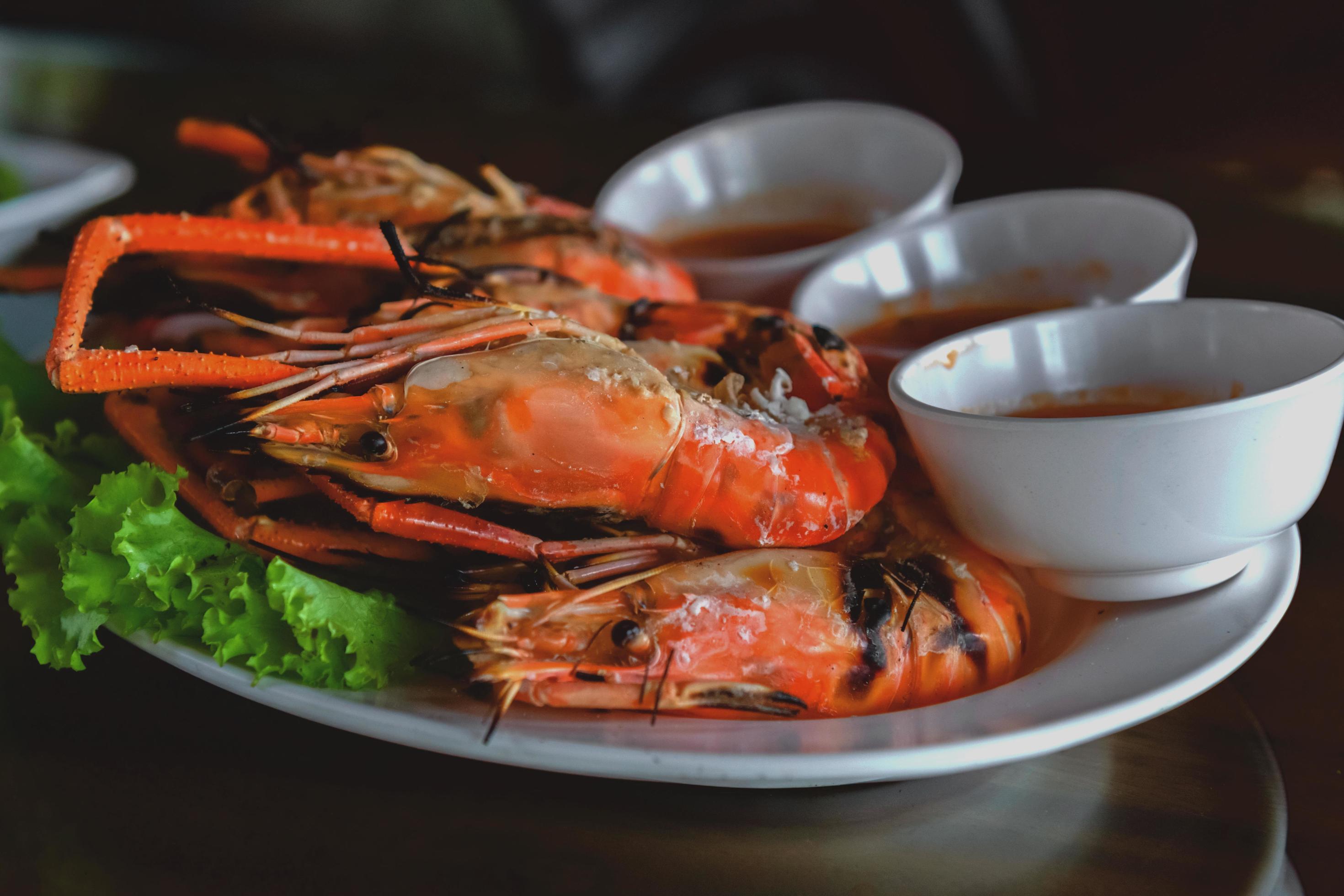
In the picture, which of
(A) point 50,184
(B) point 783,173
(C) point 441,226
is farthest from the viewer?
(A) point 50,184

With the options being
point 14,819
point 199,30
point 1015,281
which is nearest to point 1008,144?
point 1015,281

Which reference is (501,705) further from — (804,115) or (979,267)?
(804,115)

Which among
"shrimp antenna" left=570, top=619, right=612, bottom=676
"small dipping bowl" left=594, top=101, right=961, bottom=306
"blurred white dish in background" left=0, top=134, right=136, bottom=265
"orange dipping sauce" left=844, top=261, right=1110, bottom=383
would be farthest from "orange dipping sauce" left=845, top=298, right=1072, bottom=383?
"blurred white dish in background" left=0, top=134, right=136, bottom=265

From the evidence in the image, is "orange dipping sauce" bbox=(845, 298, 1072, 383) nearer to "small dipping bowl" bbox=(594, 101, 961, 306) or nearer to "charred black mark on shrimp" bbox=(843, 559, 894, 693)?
"small dipping bowl" bbox=(594, 101, 961, 306)

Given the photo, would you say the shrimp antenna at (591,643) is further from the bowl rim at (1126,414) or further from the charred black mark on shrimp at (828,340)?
the charred black mark on shrimp at (828,340)

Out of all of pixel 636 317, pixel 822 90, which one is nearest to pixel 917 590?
pixel 636 317
